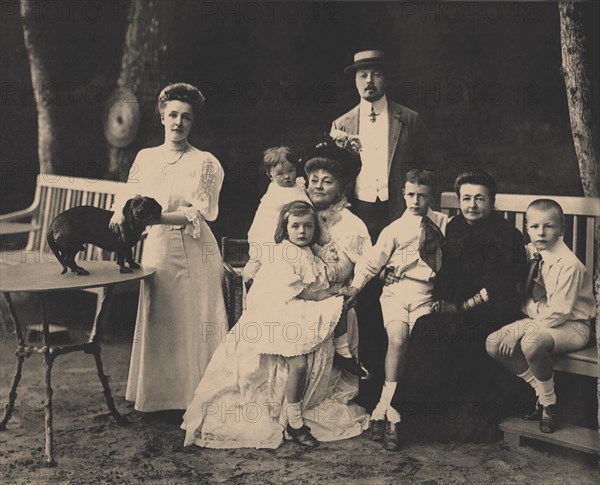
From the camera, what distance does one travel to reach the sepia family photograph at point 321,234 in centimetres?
334

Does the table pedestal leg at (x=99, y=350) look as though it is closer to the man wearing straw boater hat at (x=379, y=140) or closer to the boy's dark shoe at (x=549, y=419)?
the man wearing straw boater hat at (x=379, y=140)

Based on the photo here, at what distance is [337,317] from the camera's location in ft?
11.6

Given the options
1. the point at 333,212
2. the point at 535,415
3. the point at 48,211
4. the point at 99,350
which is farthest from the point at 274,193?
the point at 535,415

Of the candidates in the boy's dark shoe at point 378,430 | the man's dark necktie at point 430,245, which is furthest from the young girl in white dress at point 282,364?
the man's dark necktie at point 430,245

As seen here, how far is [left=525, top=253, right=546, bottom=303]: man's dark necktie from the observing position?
11.2 ft

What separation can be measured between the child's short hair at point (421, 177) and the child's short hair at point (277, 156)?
584 millimetres

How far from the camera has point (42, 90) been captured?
3965 millimetres

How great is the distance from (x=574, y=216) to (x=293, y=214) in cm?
130

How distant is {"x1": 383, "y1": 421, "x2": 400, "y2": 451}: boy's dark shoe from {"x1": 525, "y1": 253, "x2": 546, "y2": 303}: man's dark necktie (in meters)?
0.89

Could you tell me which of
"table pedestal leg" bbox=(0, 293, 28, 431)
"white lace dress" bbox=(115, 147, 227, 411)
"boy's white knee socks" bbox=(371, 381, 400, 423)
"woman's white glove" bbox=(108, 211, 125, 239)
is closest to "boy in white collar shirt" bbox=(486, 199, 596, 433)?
"boy's white knee socks" bbox=(371, 381, 400, 423)

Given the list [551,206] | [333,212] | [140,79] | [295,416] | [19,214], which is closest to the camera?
[551,206]

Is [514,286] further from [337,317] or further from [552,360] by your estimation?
[337,317]

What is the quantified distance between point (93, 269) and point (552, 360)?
7.47 feet

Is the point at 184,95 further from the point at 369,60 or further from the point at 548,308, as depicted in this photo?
the point at 548,308
